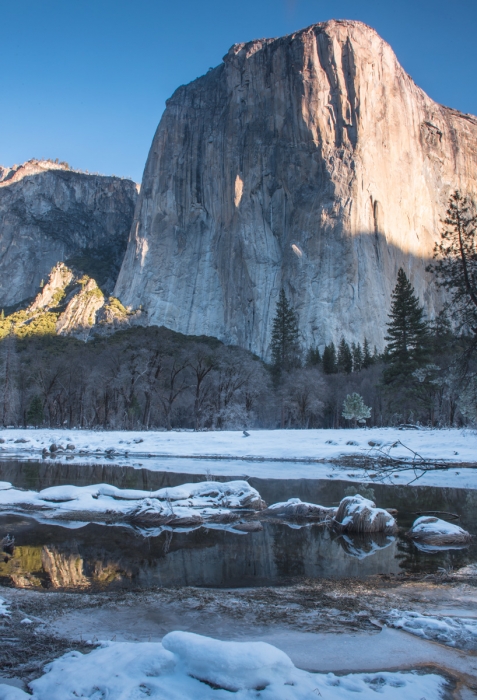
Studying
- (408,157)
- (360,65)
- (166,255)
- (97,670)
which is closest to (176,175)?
(166,255)

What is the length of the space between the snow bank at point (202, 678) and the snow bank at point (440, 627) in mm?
1060

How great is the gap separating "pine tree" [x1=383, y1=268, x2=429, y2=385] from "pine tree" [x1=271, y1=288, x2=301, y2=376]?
1177 inches

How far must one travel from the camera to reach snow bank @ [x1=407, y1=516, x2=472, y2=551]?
11.1 metres

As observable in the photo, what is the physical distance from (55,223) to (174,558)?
521 ft

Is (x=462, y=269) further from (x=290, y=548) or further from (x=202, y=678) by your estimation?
(x=202, y=678)

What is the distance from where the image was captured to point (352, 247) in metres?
93.9

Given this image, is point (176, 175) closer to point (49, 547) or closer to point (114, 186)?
point (114, 186)

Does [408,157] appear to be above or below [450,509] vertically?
above

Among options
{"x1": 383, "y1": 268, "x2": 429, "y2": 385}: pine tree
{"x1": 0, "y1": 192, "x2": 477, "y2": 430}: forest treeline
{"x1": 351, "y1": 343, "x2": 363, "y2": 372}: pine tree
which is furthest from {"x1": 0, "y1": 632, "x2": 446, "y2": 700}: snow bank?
{"x1": 351, "y1": 343, "x2": 363, "y2": 372}: pine tree

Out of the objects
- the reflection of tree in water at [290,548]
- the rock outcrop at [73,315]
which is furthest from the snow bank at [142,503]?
the rock outcrop at [73,315]

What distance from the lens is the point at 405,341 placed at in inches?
1858

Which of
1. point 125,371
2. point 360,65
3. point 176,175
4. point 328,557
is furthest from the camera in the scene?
point 176,175

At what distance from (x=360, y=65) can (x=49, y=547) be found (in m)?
117

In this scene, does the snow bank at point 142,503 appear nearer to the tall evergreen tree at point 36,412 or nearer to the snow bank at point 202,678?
the snow bank at point 202,678
